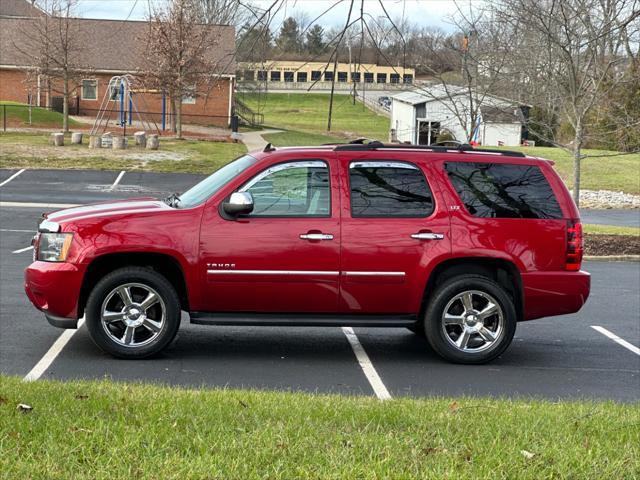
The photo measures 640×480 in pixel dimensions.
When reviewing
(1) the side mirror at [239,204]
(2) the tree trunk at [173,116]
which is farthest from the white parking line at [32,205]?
(2) the tree trunk at [173,116]

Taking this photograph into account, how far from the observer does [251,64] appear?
720cm

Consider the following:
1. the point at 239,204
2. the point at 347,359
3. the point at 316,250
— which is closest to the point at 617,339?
the point at 347,359

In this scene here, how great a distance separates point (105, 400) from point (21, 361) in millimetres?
2758

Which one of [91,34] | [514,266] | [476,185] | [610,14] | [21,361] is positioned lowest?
[21,361]

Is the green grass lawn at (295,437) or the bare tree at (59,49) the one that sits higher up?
the bare tree at (59,49)

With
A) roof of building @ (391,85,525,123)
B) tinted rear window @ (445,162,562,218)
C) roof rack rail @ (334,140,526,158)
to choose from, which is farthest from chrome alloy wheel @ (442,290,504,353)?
roof of building @ (391,85,525,123)

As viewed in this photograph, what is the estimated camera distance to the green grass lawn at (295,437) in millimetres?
4637

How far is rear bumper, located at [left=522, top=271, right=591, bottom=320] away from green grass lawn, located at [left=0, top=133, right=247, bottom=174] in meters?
27.5

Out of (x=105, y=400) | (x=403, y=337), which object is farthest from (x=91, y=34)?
(x=105, y=400)

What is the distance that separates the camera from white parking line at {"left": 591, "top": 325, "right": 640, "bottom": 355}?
9742 millimetres

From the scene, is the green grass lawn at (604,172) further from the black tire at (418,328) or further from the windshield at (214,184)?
the windshield at (214,184)

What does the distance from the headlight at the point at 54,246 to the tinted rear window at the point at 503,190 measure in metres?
3.56

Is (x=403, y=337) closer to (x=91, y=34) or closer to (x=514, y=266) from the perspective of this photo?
(x=514, y=266)

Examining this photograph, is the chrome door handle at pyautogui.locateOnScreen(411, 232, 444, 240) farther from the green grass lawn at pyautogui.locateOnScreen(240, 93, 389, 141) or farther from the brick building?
the green grass lawn at pyautogui.locateOnScreen(240, 93, 389, 141)
